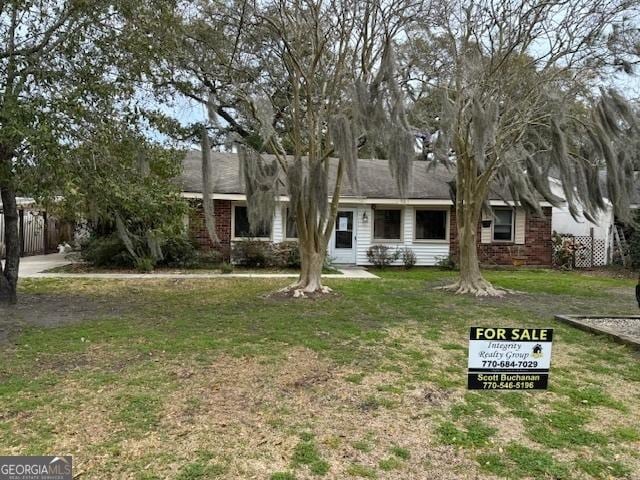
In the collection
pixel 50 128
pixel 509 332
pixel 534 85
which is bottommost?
pixel 509 332

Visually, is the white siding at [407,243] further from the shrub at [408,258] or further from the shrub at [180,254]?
the shrub at [180,254]

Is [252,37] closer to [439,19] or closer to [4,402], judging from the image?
[439,19]

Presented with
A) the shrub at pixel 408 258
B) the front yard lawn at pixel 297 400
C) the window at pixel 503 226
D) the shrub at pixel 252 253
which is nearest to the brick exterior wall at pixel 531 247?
the window at pixel 503 226

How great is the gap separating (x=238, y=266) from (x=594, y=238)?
12.4 meters

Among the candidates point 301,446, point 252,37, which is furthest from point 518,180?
point 301,446

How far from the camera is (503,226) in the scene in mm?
17203

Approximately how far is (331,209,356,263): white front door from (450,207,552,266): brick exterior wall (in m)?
4.15

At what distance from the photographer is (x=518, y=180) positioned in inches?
452

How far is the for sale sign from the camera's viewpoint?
3576mm

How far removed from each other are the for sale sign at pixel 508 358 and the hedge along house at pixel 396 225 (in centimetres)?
1208

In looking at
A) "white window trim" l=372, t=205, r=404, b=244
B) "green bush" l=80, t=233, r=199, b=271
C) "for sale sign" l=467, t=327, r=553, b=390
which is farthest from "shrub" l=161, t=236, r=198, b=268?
"for sale sign" l=467, t=327, r=553, b=390

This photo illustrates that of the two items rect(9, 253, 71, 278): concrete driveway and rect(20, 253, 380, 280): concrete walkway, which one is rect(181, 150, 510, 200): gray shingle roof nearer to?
rect(20, 253, 380, 280): concrete walkway

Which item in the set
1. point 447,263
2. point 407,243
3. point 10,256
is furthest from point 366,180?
point 10,256

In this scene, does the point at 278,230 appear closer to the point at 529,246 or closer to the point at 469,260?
the point at 469,260
